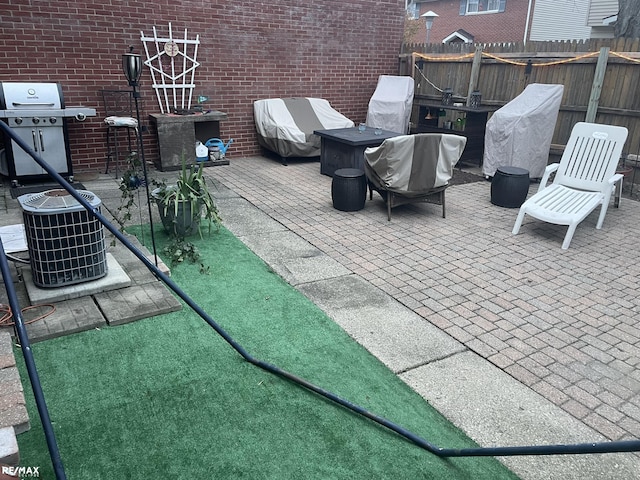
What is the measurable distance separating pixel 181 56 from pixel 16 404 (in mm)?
6848

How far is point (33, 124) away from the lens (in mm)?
5984

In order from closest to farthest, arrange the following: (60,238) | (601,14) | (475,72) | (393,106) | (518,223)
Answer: (60,238) < (518,223) < (475,72) < (393,106) < (601,14)

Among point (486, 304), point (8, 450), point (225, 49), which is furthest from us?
point (225, 49)

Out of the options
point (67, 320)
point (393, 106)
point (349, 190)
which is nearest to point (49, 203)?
point (67, 320)

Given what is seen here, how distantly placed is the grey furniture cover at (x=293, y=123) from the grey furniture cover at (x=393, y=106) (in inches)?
31.7

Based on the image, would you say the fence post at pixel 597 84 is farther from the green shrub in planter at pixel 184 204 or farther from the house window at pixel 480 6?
the house window at pixel 480 6

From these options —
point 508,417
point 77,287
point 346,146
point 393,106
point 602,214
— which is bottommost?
point 508,417

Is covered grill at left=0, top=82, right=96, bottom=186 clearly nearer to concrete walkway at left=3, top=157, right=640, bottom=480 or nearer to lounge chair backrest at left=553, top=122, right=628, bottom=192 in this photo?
concrete walkway at left=3, top=157, right=640, bottom=480

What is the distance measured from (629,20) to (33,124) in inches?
384

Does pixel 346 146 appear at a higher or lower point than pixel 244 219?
higher

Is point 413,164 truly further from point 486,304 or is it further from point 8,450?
point 8,450

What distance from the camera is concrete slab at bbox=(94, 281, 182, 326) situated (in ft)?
10.7

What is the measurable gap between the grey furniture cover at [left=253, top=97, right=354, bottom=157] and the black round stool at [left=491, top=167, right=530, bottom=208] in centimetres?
300

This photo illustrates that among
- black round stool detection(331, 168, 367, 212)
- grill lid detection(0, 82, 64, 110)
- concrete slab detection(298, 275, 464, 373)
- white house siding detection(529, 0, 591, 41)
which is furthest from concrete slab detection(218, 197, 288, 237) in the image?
white house siding detection(529, 0, 591, 41)
